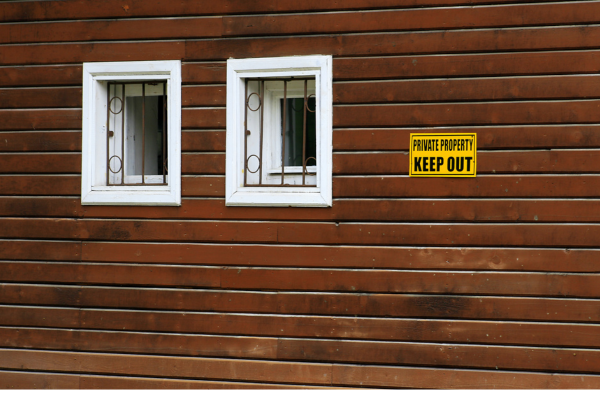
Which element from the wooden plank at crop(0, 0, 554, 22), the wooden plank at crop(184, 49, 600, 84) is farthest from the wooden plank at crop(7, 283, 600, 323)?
the wooden plank at crop(0, 0, 554, 22)

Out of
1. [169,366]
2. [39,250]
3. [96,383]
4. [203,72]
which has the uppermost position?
[203,72]

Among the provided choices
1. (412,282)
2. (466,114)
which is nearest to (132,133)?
(412,282)

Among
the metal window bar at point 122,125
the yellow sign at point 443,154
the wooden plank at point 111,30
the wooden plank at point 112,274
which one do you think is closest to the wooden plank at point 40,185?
the metal window bar at point 122,125

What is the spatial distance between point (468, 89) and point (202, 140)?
1899 mm

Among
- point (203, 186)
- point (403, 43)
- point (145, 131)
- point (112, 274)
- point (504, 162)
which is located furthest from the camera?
point (145, 131)

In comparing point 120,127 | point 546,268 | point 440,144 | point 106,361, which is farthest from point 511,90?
point 106,361

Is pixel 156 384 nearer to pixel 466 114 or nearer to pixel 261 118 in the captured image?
pixel 261 118

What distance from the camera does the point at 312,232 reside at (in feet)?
13.5

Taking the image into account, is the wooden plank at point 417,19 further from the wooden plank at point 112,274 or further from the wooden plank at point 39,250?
the wooden plank at point 39,250

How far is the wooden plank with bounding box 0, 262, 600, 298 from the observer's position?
3.88m

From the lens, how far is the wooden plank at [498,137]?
12.6 feet

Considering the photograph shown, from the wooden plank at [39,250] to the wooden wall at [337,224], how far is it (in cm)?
2

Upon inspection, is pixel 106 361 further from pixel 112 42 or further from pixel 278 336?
pixel 112 42

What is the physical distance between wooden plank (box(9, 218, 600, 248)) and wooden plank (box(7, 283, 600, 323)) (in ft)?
1.23
